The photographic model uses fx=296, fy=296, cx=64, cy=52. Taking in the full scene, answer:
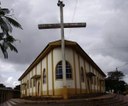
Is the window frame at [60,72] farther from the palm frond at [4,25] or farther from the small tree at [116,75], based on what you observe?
the small tree at [116,75]

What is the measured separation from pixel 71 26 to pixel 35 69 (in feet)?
39.9

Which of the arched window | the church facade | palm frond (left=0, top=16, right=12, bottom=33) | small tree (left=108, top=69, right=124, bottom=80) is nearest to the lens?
palm frond (left=0, top=16, right=12, bottom=33)

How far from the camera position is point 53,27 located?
2203 cm

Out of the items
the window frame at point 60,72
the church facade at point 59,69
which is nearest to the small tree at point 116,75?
the church facade at point 59,69

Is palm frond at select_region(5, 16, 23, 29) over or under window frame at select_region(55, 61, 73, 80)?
over

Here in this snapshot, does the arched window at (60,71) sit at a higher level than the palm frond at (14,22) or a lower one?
lower

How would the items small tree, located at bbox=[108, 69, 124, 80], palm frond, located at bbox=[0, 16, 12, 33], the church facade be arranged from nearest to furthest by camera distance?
palm frond, located at bbox=[0, 16, 12, 33] < the church facade < small tree, located at bbox=[108, 69, 124, 80]

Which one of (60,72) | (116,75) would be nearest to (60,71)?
(60,72)

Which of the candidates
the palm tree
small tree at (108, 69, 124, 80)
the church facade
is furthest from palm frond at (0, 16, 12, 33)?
small tree at (108, 69, 124, 80)

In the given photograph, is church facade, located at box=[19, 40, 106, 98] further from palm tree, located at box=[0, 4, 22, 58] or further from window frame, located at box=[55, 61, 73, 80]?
palm tree, located at box=[0, 4, 22, 58]

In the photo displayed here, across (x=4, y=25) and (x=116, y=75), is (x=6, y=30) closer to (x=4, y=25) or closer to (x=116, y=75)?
(x=4, y=25)

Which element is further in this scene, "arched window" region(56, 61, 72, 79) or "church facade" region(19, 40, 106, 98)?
"arched window" region(56, 61, 72, 79)

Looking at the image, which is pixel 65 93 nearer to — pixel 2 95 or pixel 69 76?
pixel 69 76

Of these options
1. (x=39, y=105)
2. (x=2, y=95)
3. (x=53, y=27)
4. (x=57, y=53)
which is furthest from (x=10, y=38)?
(x=2, y=95)
